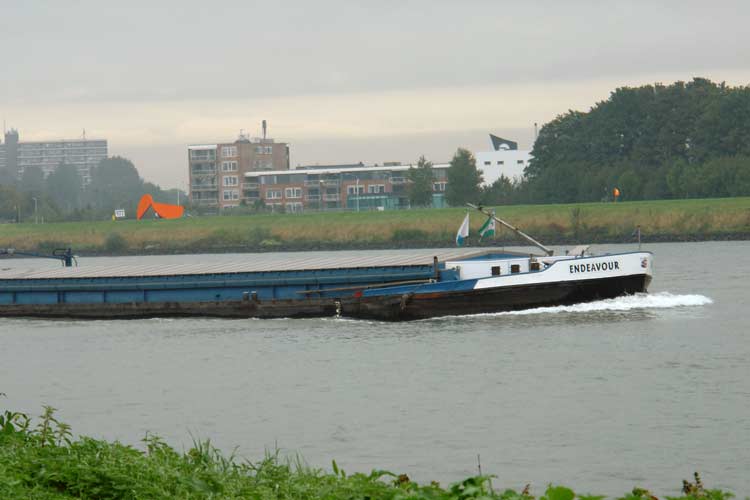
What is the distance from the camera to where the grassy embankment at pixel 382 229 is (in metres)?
99.1

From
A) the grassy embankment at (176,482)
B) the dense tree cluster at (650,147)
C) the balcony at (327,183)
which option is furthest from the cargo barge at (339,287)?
the balcony at (327,183)

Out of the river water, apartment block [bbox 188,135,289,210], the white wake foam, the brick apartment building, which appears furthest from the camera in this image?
apartment block [bbox 188,135,289,210]

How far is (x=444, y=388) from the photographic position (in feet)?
83.1

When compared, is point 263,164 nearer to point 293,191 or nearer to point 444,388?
point 293,191

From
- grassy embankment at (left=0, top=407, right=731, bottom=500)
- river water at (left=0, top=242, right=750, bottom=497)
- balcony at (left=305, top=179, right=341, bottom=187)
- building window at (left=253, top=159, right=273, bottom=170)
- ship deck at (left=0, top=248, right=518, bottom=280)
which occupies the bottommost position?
river water at (left=0, top=242, right=750, bottom=497)

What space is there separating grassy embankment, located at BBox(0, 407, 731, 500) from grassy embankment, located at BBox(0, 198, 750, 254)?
8612cm

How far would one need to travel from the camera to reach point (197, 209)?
17400 centimetres

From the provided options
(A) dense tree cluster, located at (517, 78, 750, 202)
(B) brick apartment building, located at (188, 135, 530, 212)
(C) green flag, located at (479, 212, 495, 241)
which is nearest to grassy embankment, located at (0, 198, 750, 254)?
(A) dense tree cluster, located at (517, 78, 750, 202)

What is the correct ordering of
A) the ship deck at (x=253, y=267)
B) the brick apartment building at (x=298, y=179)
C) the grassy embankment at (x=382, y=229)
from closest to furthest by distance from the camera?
the ship deck at (x=253, y=267) → the grassy embankment at (x=382, y=229) → the brick apartment building at (x=298, y=179)

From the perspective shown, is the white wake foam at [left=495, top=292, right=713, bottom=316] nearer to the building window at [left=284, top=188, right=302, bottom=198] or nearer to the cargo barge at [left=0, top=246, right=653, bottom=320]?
the cargo barge at [left=0, top=246, right=653, bottom=320]

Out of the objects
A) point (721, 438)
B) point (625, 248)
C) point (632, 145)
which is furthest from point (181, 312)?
point (632, 145)

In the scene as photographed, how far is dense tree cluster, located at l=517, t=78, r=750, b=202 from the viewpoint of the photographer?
112m

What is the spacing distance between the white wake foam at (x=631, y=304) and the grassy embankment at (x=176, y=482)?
25.0 meters

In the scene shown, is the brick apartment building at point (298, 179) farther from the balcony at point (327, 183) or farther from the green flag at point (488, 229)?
the green flag at point (488, 229)
